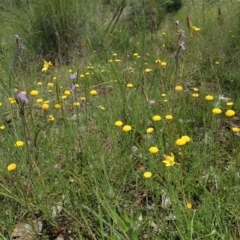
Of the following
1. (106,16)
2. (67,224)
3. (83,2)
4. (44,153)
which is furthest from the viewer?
(106,16)

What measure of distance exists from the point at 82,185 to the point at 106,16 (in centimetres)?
389

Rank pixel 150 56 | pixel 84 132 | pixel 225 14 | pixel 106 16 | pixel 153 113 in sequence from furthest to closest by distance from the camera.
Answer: pixel 106 16, pixel 225 14, pixel 150 56, pixel 153 113, pixel 84 132

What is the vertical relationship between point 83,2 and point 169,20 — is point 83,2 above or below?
above

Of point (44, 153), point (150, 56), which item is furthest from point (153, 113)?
point (150, 56)

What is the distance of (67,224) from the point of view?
1474 mm

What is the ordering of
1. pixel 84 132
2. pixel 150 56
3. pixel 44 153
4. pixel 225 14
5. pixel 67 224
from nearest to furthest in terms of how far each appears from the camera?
pixel 67 224 → pixel 44 153 → pixel 84 132 → pixel 150 56 → pixel 225 14

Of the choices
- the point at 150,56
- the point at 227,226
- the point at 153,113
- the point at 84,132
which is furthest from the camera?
the point at 150,56

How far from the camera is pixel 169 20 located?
5.02 metres

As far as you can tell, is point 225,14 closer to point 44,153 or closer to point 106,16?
point 106,16

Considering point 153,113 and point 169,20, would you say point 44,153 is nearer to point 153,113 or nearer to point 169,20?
point 153,113

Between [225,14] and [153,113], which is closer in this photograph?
[153,113]

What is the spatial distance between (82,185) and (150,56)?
6.34 ft

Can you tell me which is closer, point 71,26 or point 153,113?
point 153,113

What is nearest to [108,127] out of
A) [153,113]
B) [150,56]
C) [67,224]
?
[153,113]
